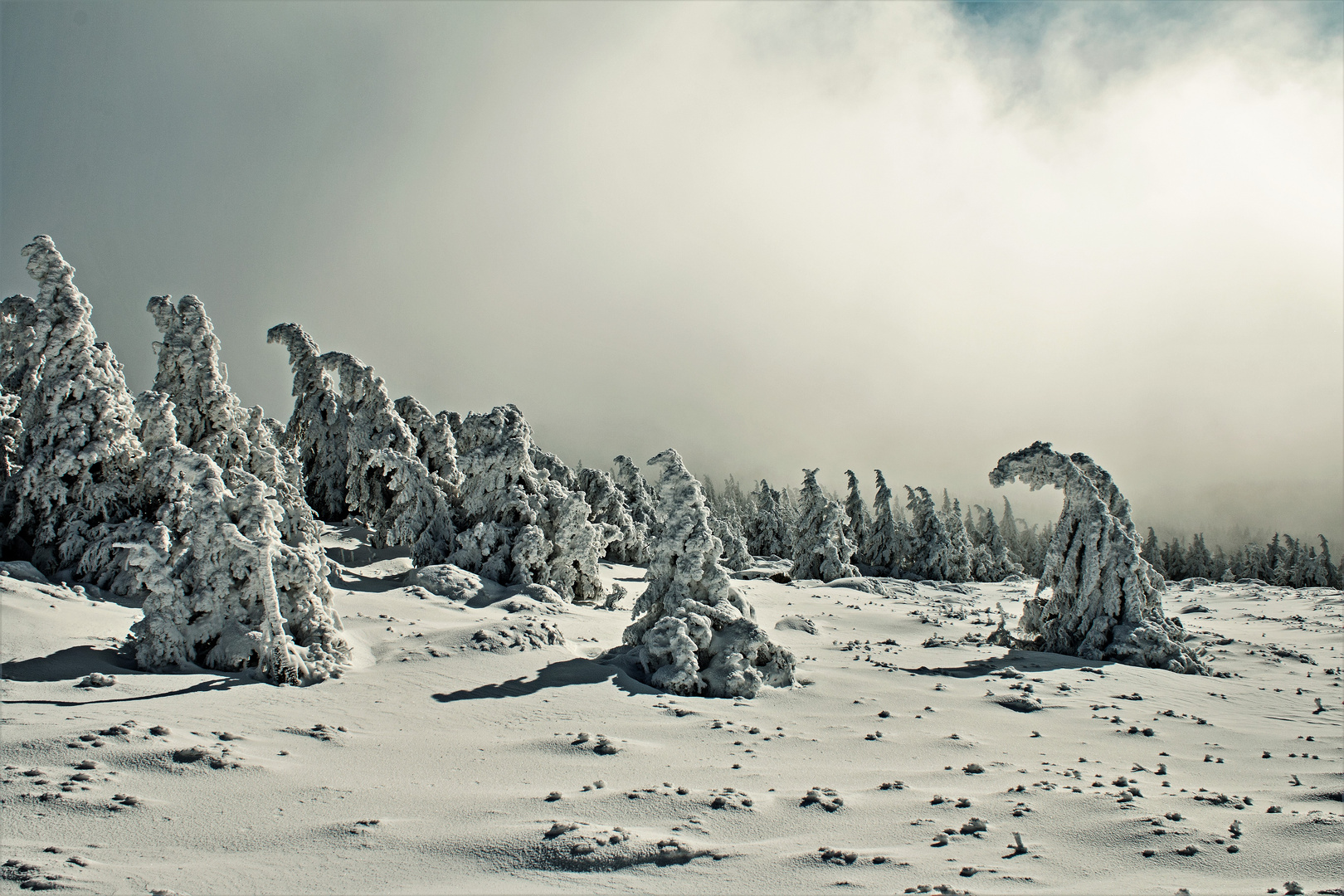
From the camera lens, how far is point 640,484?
58.3 m

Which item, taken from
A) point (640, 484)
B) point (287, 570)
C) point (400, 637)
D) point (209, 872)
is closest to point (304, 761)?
point (209, 872)

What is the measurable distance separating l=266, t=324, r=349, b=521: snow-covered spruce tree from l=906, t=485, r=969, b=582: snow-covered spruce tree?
42515 mm

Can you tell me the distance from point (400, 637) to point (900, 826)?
10721mm

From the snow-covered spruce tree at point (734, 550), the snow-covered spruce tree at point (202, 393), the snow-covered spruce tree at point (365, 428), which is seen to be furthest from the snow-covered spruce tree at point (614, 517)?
the snow-covered spruce tree at point (202, 393)

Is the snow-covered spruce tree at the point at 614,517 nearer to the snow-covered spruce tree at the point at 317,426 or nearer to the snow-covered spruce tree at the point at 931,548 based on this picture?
the snow-covered spruce tree at the point at 317,426

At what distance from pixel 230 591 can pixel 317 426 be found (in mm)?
26754

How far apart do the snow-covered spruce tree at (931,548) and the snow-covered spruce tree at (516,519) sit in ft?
126

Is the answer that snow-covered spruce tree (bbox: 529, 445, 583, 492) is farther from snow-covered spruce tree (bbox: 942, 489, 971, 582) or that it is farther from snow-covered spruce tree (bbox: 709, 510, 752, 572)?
snow-covered spruce tree (bbox: 942, 489, 971, 582)

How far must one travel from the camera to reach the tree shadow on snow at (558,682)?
11.2 metres

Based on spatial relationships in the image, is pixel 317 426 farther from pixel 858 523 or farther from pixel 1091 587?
pixel 858 523

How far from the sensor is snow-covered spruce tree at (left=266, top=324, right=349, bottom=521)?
35469mm

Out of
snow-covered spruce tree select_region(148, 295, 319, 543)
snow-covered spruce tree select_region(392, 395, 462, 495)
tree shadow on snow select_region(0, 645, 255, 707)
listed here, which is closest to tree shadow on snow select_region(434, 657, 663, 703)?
tree shadow on snow select_region(0, 645, 255, 707)

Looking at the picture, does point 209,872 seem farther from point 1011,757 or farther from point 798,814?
point 1011,757

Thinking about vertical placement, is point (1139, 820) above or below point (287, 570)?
below
